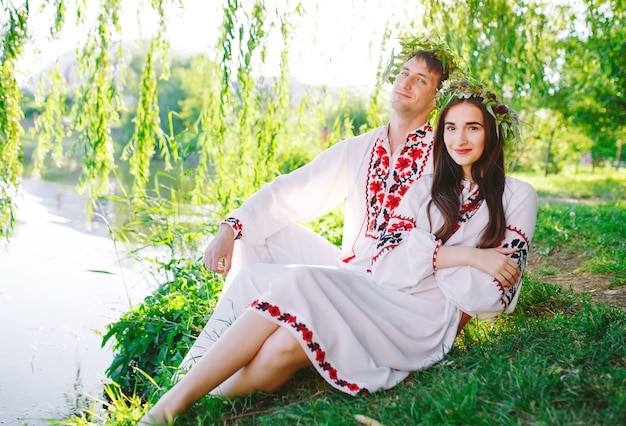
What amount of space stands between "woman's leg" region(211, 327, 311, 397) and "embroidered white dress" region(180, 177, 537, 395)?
2.1 inches

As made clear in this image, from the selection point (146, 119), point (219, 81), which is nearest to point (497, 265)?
point (219, 81)

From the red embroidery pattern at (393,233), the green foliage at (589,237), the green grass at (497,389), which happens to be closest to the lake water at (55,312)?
the green grass at (497,389)

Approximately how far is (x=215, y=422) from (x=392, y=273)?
87cm

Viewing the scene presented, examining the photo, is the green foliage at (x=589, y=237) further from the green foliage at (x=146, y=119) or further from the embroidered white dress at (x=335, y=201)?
the green foliage at (x=146, y=119)

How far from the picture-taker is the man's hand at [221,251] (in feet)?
9.57

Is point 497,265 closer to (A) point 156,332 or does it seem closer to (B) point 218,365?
(B) point 218,365

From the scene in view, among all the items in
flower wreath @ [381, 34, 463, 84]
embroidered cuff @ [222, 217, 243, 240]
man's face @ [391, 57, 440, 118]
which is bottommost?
embroidered cuff @ [222, 217, 243, 240]

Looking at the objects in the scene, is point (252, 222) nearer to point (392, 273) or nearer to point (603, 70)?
point (392, 273)

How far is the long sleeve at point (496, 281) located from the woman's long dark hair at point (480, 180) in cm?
4

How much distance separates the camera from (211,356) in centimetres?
223

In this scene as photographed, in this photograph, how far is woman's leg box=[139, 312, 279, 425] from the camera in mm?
2204

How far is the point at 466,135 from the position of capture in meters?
2.69

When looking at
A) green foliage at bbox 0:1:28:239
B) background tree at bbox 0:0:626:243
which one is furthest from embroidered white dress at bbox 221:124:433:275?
green foliage at bbox 0:1:28:239

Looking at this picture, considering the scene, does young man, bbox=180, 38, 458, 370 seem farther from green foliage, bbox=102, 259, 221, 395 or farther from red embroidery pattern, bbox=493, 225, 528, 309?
green foliage, bbox=102, 259, 221, 395
